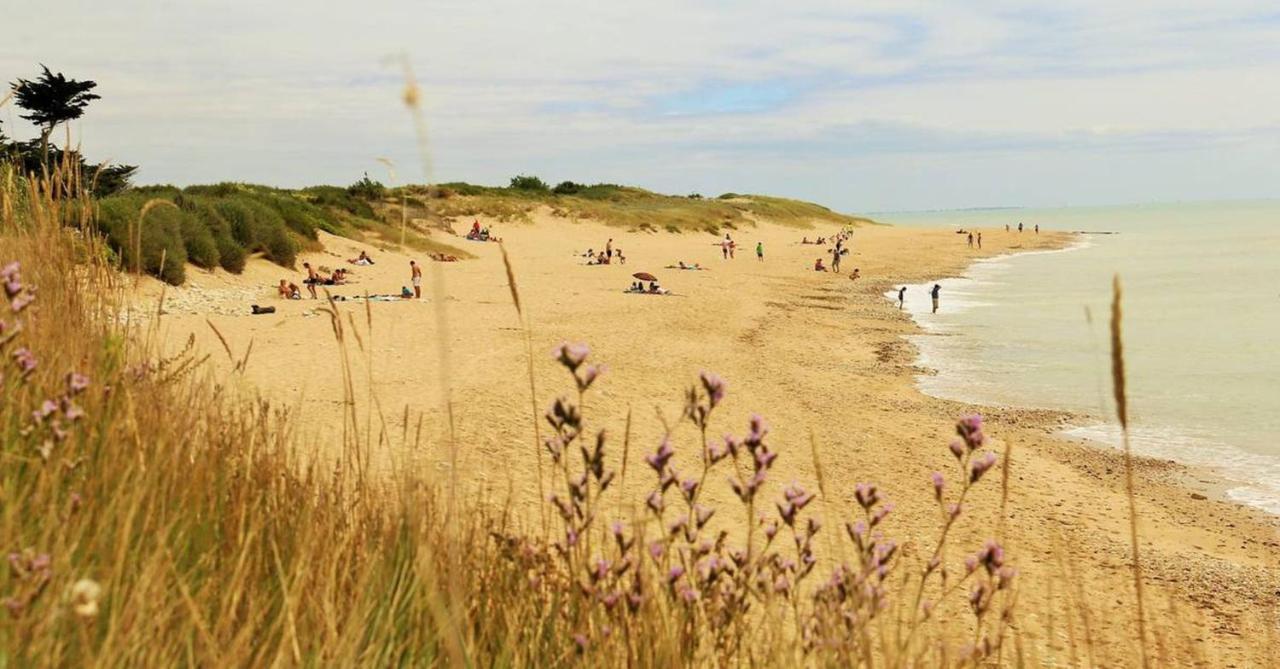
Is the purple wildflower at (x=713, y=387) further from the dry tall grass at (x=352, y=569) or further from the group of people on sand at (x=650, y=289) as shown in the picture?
the group of people on sand at (x=650, y=289)

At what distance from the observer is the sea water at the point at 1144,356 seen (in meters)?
15.4

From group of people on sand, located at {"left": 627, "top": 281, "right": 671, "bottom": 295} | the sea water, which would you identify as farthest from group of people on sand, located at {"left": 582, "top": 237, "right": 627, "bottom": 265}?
the sea water

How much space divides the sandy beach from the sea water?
987mm

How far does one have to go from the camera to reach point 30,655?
185 centimetres

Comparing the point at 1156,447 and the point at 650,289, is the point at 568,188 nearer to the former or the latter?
the point at 650,289

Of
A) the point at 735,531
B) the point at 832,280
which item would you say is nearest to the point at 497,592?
the point at 735,531

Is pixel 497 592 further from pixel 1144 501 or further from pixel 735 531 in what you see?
pixel 1144 501

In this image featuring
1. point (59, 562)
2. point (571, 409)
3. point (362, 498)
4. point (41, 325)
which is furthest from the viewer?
point (41, 325)

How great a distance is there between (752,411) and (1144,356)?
1286 centimetres

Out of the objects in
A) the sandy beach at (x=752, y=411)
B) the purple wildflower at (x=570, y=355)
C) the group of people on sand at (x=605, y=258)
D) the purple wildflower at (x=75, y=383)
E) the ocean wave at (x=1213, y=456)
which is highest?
the purple wildflower at (x=570, y=355)

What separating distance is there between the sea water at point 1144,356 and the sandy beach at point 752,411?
38.9 inches

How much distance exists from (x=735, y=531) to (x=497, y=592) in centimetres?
635

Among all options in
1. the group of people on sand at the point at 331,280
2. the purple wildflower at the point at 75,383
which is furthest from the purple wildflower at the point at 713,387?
the group of people on sand at the point at 331,280

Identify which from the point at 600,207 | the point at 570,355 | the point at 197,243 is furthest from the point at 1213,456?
the point at 600,207
